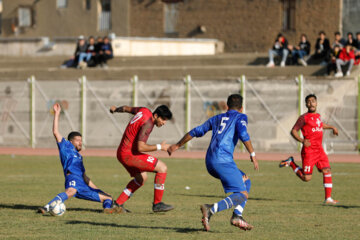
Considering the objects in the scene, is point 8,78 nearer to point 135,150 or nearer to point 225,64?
point 225,64

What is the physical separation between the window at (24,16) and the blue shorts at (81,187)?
139 ft

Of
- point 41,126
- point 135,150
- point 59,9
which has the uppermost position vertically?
point 59,9

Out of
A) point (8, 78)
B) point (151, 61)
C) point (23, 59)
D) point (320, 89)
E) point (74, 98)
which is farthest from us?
point (23, 59)

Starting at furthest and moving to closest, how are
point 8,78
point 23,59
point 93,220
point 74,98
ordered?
point 23,59 < point 8,78 < point 74,98 < point 93,220

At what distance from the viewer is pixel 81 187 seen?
Answer: 40.5ft

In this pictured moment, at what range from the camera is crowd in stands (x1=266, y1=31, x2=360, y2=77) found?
30.4 m

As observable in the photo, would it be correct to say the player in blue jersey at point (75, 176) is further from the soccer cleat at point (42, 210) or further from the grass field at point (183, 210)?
the grass field at point (183, 210)

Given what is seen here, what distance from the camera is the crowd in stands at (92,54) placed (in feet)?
122

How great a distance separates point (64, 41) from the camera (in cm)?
4341

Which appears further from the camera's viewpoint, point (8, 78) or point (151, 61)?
point (151, 61)

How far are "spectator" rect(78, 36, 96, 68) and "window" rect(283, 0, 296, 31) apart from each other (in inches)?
467

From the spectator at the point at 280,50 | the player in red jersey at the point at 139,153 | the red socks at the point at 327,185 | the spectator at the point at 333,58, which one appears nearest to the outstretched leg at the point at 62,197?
the player in red jersey at the point at 139,153

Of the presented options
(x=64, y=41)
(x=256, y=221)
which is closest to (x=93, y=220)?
(x=256, y=221)

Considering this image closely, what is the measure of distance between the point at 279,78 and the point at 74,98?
30.0 ft
